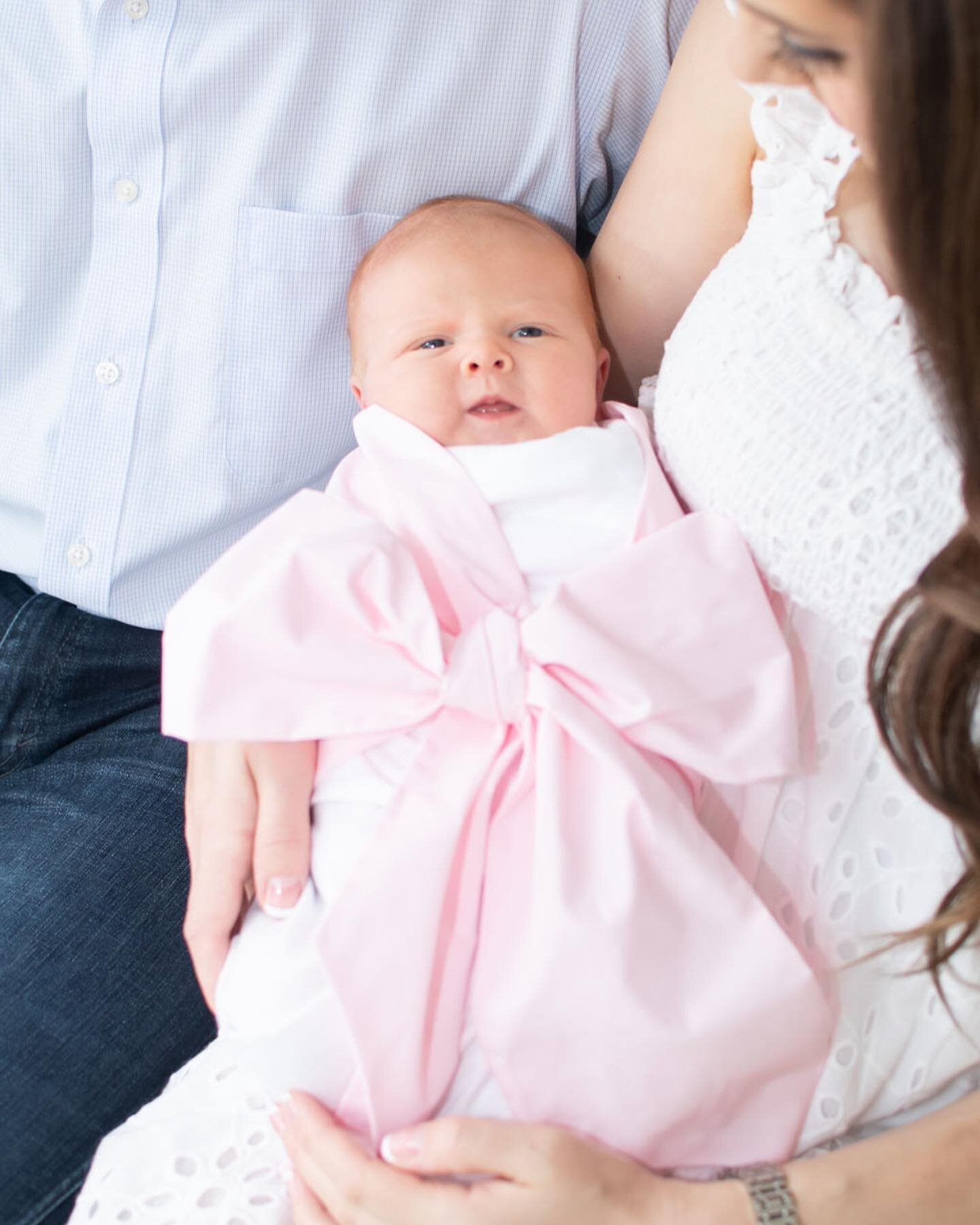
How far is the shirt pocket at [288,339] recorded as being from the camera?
1.38m

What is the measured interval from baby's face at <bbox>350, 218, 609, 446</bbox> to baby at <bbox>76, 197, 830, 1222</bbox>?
8 centimetres

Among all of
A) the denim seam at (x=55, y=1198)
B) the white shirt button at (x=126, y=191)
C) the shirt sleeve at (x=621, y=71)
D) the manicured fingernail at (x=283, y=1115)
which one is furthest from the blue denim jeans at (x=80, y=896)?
the shirt sleeve at (x=621, y=71)

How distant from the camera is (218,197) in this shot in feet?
4.53

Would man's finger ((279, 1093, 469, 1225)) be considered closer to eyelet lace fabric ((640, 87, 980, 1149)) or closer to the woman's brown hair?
eyelet lace fabric ((640, 87, 980, 1149))

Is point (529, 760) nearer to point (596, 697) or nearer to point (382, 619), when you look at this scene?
point (596, 697)

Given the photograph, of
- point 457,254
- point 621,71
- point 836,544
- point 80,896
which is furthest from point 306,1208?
point 621,71

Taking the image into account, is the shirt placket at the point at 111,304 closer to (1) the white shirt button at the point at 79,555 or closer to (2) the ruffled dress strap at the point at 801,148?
(1) the white shirt button at the point at 79,555

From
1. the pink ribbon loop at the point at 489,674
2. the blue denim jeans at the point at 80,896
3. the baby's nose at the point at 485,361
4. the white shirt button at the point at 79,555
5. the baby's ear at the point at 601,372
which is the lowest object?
the blue denim jeans at the point at 80,896

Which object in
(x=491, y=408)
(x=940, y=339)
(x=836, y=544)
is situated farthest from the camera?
(x=491, y=408)

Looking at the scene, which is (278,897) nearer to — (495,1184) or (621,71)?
(495,1184)

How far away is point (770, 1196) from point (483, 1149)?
24 cm

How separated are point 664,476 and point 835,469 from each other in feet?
0.70

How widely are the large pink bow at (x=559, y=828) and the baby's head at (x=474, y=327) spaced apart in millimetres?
205

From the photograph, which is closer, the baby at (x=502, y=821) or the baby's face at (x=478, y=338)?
the baby at (x=502, y=821)
